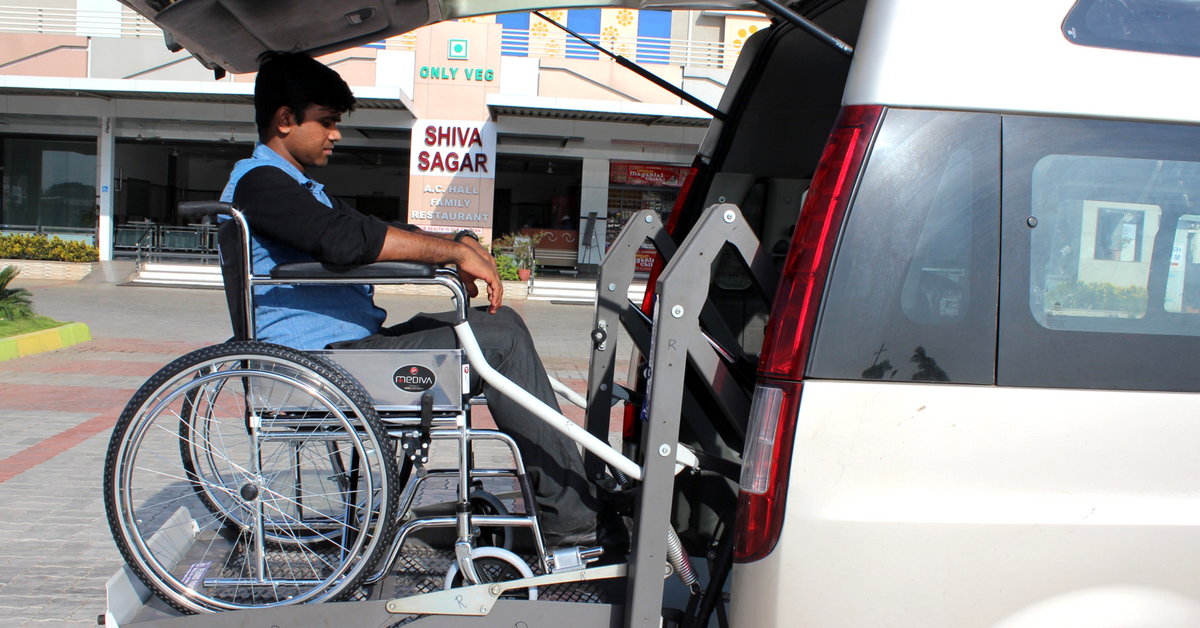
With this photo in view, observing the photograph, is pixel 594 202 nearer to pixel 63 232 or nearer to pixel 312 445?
pixel 63 232

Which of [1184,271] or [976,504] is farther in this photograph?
[1184,271]

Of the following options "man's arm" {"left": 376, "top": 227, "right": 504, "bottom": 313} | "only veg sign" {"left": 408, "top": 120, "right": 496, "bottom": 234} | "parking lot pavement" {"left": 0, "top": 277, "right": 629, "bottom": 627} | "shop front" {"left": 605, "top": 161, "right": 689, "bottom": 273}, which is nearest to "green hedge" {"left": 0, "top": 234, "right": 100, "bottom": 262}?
"parking lot pavement" {"left": 0, "top": 277, "right": 629, "bottom": 627}

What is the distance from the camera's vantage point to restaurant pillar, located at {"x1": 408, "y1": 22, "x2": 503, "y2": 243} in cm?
1817

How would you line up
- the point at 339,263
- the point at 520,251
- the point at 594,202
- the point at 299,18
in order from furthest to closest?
the point at 594,202 → the point at 520,251 → the point at 299,18 → the point at 339,263

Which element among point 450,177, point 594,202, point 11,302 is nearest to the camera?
point 11,302

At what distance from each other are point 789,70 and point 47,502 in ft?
14.1

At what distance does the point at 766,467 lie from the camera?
1729 mm

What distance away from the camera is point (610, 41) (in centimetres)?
1872

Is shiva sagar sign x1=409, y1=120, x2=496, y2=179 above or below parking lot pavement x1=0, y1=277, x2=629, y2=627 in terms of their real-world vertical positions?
above

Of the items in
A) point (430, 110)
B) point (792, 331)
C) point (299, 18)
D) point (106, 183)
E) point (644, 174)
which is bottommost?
point (792, 331)

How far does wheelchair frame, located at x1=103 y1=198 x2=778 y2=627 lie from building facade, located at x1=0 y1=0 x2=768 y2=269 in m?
15.3

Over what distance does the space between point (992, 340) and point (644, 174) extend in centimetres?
1918

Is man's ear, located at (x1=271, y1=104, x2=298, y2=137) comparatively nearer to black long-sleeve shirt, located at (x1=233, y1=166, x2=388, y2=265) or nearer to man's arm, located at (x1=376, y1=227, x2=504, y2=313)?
black long-sleeve shirt, located at (x1=233, y1=166, x2=388, y2=265)

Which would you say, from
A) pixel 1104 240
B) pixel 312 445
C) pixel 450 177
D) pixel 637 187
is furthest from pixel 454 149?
pixel 1104 240
